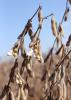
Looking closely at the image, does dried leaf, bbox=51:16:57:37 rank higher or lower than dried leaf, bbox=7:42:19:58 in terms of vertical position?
higher

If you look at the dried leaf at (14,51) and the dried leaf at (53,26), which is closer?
the dried leaf at (14,51)

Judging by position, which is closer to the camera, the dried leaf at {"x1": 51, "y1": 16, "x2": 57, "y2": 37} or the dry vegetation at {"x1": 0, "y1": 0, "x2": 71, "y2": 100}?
the dry vegetation at {"x1": 0, "y1": 0, "x2": 71, "y2": 100}

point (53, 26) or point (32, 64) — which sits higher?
point (53, 26)

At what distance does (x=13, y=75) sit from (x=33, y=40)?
0.56 ft

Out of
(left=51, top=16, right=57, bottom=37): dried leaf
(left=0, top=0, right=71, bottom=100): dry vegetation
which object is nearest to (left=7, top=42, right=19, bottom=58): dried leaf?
(left=0, top=0, right=71, bottom=100): dry vegetation

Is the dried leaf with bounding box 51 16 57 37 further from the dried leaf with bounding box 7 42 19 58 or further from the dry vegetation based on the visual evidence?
the dried leaf with bounding box 7 42 19 58

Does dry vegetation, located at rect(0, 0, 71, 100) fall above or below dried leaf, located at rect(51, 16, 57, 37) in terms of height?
below

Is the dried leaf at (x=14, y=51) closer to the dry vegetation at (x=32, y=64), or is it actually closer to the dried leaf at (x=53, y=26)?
the dry vegetation at (x=32, y=64)

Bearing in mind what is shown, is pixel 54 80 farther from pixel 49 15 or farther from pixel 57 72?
pixel 49 15

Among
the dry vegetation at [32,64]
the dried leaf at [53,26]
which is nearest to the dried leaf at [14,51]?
the dry vegetation at [32,64]

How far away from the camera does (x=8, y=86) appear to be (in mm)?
1829

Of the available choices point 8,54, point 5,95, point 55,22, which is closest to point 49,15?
point 55,22

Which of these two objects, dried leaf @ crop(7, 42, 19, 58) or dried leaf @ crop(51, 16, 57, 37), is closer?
dried leaf @ crop(7, 42, 19, 58)

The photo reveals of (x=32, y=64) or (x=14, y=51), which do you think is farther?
(x=32, y=64)
